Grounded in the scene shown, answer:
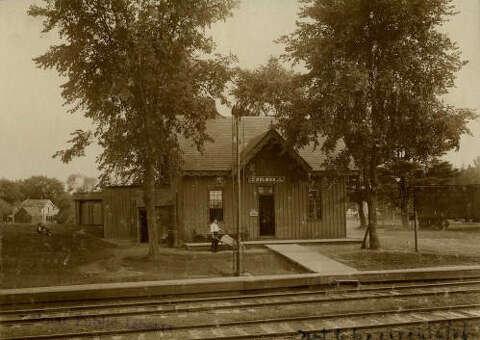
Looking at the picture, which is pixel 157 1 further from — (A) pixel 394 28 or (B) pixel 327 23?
(A) pixel 394 28

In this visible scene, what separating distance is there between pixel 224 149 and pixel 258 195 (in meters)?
3.25

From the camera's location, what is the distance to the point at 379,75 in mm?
20203

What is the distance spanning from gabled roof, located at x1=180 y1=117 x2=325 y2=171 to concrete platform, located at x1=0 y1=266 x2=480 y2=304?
9.14m

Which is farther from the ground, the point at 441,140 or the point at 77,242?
the point at 441,140

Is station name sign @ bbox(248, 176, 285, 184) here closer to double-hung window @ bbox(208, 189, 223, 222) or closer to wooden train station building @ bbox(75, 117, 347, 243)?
wooden train station building @ bbox(75, 117, 347, 243)

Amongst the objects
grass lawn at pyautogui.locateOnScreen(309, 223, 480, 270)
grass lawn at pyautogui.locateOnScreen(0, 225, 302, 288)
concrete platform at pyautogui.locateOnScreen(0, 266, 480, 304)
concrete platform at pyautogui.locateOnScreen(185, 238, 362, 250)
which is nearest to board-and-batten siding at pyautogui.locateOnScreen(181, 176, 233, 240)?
concrete platform at pyautogui.locateOnScreen(185, 238, 362, 250)

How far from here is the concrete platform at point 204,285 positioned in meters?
12.3

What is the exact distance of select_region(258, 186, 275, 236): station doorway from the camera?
25.2m

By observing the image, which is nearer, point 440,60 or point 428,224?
point 440,60

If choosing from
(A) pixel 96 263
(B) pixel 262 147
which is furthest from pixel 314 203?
(A) pixel 96 263

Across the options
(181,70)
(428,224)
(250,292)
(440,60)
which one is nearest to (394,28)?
(440,60)

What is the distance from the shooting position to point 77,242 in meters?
23.2

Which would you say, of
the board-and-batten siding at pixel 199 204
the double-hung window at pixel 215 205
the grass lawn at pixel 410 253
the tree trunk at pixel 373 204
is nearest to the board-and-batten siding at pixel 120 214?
the board-and-batten siding at pixel 199 204

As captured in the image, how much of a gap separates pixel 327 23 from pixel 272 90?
14916mm
